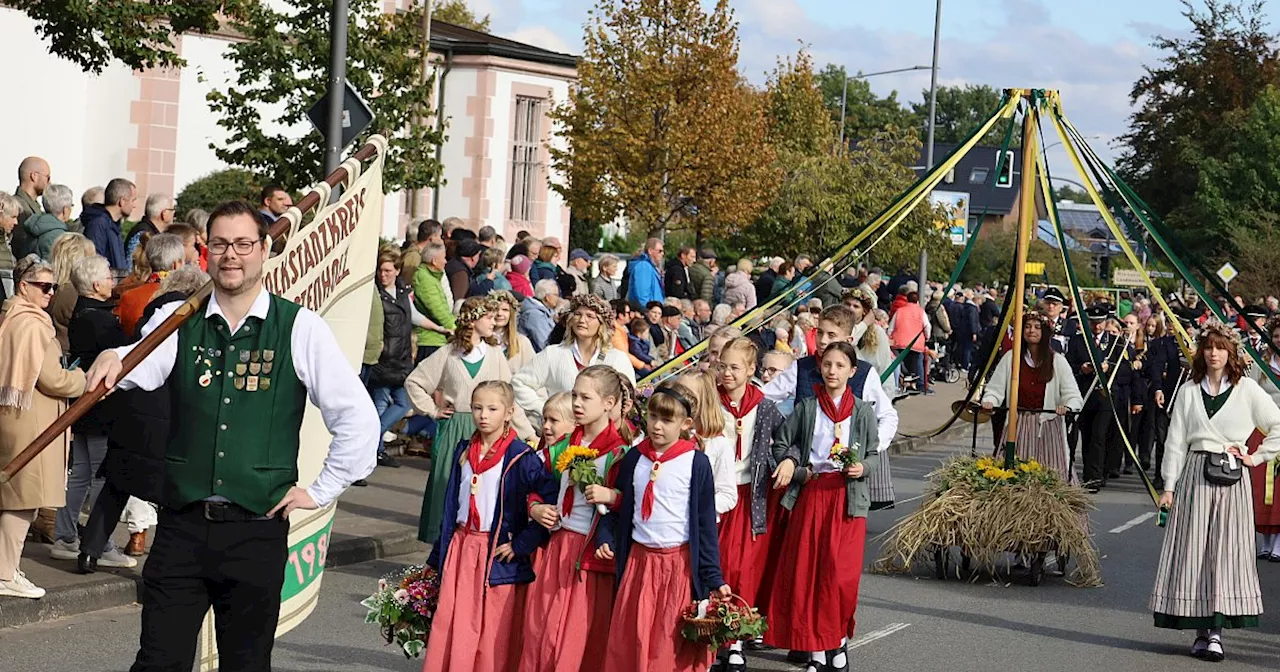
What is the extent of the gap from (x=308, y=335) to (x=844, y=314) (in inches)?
207

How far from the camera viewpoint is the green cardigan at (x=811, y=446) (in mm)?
9406

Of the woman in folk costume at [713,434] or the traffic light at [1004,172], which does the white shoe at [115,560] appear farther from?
the traffic light at [1004,172]

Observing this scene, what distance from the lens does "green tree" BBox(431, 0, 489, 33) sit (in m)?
63.8

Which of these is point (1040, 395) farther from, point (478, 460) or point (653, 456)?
point (478, 460)

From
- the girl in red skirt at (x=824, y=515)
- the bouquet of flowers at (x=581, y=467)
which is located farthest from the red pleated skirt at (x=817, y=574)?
the bouquet of flowers at (x=581, y=467)

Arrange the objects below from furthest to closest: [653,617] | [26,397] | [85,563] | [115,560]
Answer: [115,560] → [85,563] → [26,397] → [653,617]

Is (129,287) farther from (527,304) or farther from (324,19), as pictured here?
(324,19)

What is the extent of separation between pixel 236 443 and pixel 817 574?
14.7 ft

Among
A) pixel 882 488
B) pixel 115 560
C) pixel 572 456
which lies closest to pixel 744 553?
pixel 882 488

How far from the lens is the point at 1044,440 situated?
1420 cm

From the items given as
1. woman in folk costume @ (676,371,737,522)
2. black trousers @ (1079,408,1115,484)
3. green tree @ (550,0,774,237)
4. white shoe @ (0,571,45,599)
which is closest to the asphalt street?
white shoe @ (0,571,45,599)

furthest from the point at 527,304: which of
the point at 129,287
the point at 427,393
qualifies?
the point at 129,287

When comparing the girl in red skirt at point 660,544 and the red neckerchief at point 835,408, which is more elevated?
the red neckerchief at point 835,408

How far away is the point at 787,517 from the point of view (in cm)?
956
